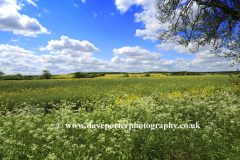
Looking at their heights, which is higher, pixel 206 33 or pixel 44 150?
pixel 206 33

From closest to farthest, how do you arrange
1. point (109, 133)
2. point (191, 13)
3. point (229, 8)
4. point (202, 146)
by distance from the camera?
point (202, 146) < point (109, 133) < point (229, 8) < point (191, 13)

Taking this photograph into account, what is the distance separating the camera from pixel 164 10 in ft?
28.1

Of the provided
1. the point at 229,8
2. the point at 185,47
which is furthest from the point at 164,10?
the point at 229,8

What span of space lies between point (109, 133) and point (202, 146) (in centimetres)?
302

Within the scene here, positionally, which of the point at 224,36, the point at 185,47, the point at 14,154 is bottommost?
the point at 14,154

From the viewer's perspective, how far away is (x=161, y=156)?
11.4 ft

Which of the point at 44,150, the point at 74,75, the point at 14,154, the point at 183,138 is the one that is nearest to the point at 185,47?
the point at 183,138

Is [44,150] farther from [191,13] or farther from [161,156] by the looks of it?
[191,13]

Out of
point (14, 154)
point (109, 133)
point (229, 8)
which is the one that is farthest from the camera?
point (229, 8)

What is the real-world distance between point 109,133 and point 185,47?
7.50m

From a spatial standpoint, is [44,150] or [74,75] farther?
[74,75]

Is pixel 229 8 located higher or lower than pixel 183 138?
higher

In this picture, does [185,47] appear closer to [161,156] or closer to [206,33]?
[206,33]

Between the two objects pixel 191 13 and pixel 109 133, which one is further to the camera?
pixel 191 13
